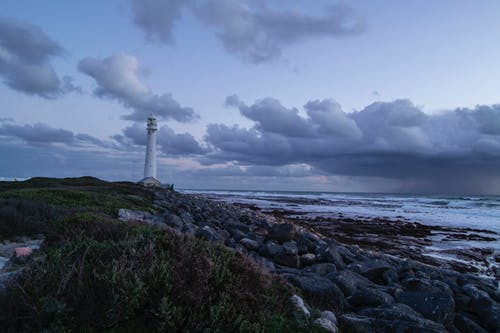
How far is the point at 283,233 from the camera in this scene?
38.5 ft

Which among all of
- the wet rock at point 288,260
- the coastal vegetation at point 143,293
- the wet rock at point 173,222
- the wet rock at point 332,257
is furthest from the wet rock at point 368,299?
the wet rock at point 173,222

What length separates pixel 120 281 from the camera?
3.44 meters

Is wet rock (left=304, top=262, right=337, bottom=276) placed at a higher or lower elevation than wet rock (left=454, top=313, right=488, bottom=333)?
higher

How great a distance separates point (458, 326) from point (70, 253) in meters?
6.59

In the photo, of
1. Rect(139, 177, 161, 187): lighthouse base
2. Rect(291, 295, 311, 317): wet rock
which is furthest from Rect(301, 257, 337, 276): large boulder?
Rect(139, 177, 161, 187): lighthouse base

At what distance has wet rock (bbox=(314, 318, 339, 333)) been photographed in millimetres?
3877

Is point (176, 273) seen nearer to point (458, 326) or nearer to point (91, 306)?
point (91, 306)

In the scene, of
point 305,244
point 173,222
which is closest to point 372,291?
point 305,244

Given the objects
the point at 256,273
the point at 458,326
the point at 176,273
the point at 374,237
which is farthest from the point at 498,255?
the point at 176,273

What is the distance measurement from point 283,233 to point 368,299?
603 centimetres

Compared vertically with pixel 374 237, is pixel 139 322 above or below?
above

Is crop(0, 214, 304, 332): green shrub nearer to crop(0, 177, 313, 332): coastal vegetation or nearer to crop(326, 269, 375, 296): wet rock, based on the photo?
crop(0, 177, 313, 332): coastal vegetation

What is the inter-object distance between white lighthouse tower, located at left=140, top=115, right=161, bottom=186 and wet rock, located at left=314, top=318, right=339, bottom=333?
39880mm

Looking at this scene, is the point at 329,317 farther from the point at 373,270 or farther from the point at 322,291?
the point at 373,270
